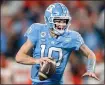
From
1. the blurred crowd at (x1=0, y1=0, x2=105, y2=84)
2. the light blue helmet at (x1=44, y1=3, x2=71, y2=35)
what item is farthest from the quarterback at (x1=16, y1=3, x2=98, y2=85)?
the blurred crowd at (x1=0, y1=0, x2=105, y2=84)

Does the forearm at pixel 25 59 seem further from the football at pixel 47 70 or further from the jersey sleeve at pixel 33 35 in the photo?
the jersey sleeve at pixel 33 35

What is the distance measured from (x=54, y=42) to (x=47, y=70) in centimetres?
51

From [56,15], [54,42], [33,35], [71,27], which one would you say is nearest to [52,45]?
[54,42]

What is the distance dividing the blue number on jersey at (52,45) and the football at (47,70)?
305 mm

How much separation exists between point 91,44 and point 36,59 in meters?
5.23

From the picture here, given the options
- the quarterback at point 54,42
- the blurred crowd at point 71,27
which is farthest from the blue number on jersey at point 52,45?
the blurred crowd at point 71,27

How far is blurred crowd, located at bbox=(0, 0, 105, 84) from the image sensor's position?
11930mm

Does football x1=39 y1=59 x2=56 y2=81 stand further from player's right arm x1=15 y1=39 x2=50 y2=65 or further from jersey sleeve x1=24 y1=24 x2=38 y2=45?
jersey sleeve x1=24 y1=24 x2=38 y2=45

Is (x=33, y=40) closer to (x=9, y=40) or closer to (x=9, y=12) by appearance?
(x=9, y=40)

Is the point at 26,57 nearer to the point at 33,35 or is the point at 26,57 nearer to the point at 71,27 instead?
the point at 33,35

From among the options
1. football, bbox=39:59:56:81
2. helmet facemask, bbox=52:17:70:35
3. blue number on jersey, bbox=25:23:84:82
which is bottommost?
football, bbox=39:59:56:81

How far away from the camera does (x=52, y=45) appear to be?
24.4 ft

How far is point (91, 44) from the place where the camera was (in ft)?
40.1

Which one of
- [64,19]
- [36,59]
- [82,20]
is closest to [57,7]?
[64,19]
